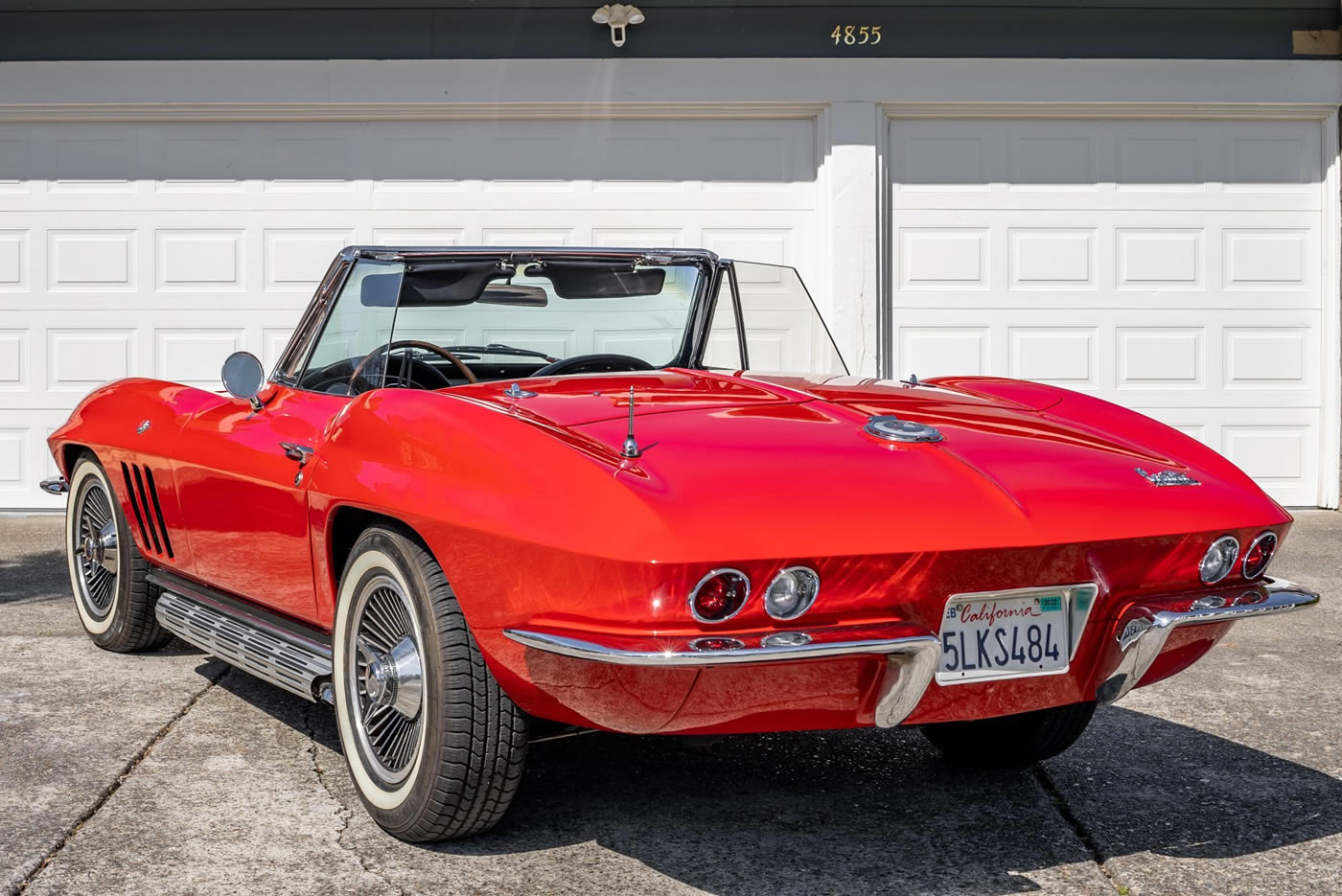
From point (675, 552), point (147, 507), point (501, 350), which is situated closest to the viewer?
point (675, 552)

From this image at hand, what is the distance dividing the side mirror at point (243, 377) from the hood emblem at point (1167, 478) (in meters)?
2.31

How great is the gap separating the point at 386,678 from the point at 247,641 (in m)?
0.82

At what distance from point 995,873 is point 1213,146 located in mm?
7135

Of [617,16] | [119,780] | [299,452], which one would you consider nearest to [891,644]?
[299,452]

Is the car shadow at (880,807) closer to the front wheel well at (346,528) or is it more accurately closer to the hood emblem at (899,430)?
the front wheel well at (346,528)

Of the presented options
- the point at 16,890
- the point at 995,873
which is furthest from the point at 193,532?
the point at 995,873

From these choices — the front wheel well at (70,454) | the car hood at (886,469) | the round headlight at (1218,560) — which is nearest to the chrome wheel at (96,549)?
the front wheel well at (70,454)

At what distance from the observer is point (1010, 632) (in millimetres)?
2746

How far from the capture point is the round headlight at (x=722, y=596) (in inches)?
99.0

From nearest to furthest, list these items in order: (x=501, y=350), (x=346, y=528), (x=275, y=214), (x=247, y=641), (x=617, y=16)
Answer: (x=346, y=528), (x=247, y=641), (x=501, y=350), (x=617, y=16), (x=275, y=214)

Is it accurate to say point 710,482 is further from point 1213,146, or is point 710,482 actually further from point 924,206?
point 1213,146

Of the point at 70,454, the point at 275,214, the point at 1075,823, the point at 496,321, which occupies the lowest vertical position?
the point at 1075,823

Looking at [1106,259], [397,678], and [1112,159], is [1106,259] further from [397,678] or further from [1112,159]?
[397,678]

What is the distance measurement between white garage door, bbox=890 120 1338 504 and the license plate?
617 centimetres
